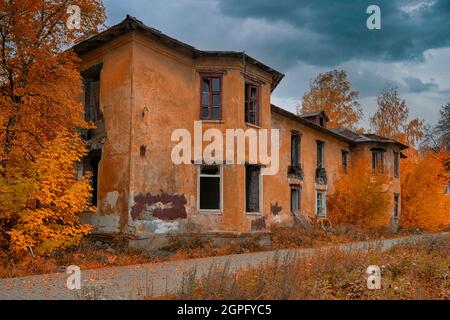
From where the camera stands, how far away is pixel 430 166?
3228 cm

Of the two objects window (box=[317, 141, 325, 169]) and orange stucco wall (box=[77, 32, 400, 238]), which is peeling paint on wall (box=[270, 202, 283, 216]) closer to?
orange stucco wall (box=[77, 32, 400, 238])

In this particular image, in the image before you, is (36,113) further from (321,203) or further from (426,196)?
(426,196)

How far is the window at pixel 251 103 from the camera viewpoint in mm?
19797

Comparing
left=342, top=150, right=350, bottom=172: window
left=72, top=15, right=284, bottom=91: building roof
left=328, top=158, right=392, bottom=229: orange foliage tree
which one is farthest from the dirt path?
left=342, top=150, right=350, bottom=172: window

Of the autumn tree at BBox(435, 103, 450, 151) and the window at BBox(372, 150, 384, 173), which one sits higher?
the autumn tree at BBox(435, 103, 450, 151)

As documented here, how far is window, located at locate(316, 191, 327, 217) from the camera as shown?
2820 cm

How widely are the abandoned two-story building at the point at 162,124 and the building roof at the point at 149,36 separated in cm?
4

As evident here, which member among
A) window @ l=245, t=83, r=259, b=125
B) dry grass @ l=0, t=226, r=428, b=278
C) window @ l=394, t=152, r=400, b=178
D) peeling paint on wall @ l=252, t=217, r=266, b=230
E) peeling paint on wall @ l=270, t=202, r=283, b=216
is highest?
window @ l=245, t=83, r=259, b=125

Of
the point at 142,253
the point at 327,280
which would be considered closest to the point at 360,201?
the point at 142,253

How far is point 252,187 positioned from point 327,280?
11.2 metres

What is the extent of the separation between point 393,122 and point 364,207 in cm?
1794

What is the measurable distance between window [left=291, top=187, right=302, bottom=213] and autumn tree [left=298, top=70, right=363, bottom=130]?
16.4 metres
